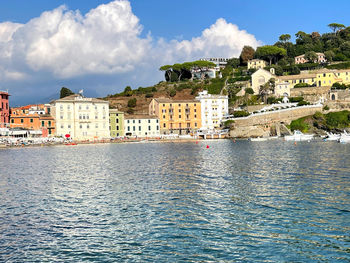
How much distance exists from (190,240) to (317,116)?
8252cm

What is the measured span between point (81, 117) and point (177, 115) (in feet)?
91.2

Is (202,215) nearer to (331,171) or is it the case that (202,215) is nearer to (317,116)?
(331,171)

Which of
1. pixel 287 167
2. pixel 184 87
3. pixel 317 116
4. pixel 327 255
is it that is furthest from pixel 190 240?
pixel 184 87

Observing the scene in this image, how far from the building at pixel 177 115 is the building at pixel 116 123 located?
10931 millimetres

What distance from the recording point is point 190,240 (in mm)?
13977

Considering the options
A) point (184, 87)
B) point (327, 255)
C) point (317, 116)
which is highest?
point (184, 87)

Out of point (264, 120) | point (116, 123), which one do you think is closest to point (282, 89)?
point (264, 120)

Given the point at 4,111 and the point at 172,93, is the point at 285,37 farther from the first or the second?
the point at 4,111

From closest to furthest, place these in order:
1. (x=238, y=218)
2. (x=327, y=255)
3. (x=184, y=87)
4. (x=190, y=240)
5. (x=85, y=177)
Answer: (x=327, y=255), (x=190, y=240), (x=238, y=218), (x=85, y=177), (x=184, y=87)

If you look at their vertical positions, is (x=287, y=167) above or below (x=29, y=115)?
below

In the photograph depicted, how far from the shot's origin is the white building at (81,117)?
9356cm

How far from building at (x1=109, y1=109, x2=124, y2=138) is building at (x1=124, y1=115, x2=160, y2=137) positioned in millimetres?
1180

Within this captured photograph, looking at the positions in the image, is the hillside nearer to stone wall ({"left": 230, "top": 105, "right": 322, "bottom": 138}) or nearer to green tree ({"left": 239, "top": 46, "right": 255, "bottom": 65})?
green tree ({"left": 239, "top": 46, "right": 255, "bottom": 65})

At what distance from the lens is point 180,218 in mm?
16906
